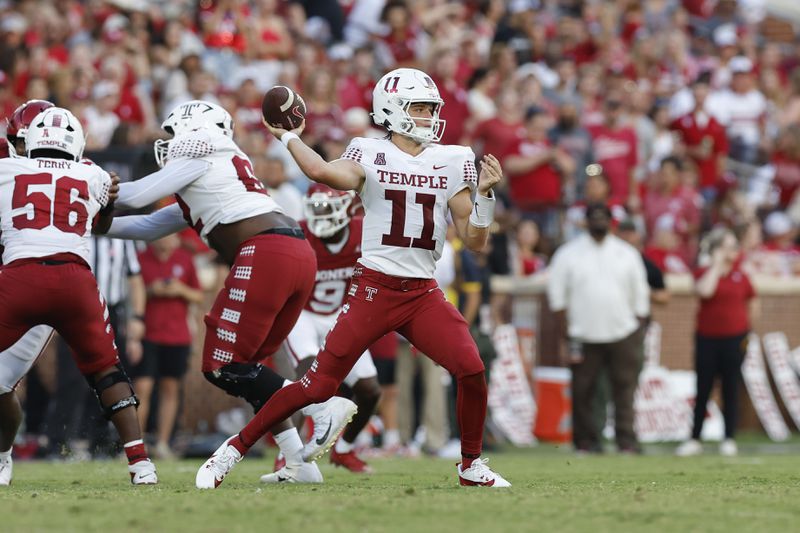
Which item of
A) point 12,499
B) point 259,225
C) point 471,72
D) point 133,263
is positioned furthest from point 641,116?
point 12,499

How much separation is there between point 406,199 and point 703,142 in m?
11.0

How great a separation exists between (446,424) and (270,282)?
6041 millimetres

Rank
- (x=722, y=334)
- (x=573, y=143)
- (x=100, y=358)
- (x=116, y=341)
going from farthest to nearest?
1. (x=573, y=143)
2. (x=722, y=334)
3. (x=116, y=341)
4. (x=100, y=358)

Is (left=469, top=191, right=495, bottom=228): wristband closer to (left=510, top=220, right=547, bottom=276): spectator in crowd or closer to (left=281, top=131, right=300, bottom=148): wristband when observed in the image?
(left=281, top=131, right=300, bottom=148): wristband

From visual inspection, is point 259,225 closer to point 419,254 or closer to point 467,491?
point 419,254

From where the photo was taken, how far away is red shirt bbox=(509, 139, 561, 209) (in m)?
15.3

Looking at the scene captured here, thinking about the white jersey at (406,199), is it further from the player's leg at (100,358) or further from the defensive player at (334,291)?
the defensive player at (334,291)

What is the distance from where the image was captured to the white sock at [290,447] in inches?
314

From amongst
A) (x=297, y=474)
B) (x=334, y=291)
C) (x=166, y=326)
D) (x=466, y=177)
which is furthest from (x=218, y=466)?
(x=166, y=326)

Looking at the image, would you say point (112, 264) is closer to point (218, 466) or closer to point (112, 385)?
point (112, 385)

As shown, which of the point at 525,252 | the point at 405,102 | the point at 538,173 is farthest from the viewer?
the point at 538,173

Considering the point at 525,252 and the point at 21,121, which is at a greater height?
the point at 525,252

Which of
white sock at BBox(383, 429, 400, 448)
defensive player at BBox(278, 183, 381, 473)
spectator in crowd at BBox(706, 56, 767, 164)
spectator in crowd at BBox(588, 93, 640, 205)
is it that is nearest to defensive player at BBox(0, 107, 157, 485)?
defensive player at BBox(278, 183, 381, 473)

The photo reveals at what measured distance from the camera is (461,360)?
23.6 feet
